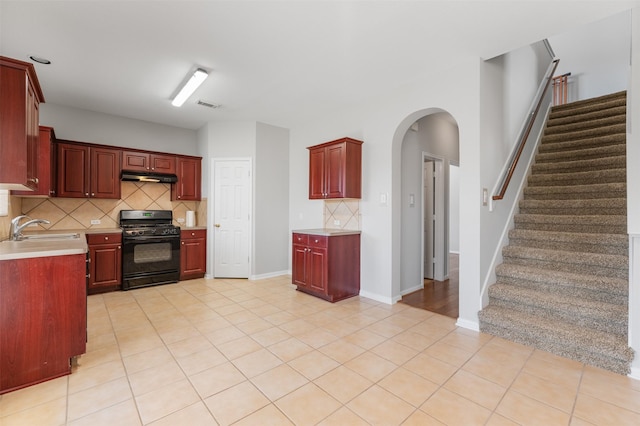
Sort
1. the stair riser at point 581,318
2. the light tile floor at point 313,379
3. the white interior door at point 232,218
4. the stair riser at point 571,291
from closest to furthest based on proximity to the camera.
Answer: the light tile floor at point 313,379 → the stair riser at point 581,318 → the stair riser at point 571,291 → the white interior door at point 232,218

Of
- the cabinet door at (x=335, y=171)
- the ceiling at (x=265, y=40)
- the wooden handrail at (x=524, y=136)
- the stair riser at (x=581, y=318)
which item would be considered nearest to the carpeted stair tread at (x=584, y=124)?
the wooden handrail at (x=524, y=136)

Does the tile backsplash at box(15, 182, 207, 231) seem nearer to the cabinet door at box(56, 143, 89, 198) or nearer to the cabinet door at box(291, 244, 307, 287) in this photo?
the cabinet door at box(56, 143, 89, 198)

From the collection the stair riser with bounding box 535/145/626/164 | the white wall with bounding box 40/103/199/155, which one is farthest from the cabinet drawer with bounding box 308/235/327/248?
the stair riser with bounding box 535/145/626/164

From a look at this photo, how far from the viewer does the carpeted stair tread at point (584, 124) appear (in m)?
4.49

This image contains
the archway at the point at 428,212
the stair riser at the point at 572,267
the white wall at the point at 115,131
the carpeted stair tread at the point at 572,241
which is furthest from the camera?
the white wall at the point at 115,131

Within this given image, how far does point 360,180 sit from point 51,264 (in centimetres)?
340

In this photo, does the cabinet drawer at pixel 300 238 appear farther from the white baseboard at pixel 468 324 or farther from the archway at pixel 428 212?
the white baseboard at pixel 468 324

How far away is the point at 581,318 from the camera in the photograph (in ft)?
8.61

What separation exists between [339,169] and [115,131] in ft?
12.9

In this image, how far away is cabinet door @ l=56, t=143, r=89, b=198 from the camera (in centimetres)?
424

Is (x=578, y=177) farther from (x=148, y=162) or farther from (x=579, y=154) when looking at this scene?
(x=148, y=162)

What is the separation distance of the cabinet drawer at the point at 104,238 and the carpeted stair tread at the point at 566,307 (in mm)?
5075

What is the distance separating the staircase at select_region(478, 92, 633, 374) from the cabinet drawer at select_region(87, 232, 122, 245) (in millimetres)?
4944

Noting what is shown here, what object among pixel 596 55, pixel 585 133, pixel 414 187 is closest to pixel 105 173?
pixel 414 187
